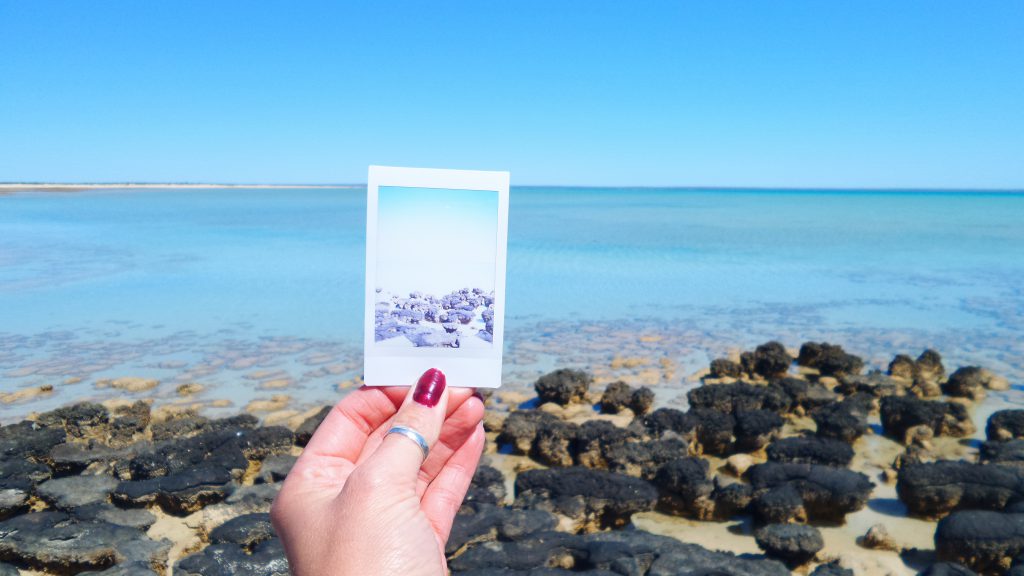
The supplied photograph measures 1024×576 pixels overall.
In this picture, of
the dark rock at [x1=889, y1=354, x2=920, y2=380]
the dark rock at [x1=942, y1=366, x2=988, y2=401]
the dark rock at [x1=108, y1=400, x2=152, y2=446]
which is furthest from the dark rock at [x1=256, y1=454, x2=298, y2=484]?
the dark rock at [x1=942, y1=366, x2=988, y2=401]

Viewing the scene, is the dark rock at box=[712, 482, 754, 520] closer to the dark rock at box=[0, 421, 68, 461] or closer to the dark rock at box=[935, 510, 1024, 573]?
the dark rock at box=[935, 510, 1024, 573]

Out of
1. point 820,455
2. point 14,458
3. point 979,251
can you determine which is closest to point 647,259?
point 979,251

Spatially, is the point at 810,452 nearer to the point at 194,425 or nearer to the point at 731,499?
the point at 731,499

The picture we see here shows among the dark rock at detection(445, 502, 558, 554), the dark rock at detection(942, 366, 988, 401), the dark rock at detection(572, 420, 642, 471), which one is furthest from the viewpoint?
the dark rock at detection(942, 366, 988, 401)

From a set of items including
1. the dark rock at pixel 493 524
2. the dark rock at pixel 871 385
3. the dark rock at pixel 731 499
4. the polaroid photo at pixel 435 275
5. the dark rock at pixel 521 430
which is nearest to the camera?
the polaroid photo at pixel 435 275

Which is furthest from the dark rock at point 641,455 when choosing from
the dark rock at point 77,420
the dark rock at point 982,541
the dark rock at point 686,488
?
the dark rock at point 77,420

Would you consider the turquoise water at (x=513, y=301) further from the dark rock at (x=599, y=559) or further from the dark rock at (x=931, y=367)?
the dark rock at (x=599, y=559)

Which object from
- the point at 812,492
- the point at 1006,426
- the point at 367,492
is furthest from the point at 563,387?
the point at 367,492
